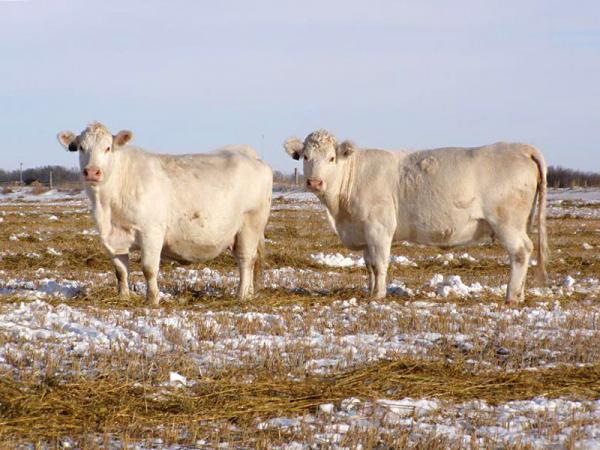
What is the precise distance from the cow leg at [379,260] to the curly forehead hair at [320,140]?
1.53m

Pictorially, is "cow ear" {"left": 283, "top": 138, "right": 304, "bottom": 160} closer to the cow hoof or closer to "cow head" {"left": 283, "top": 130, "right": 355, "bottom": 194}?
"cow head" {"left": 283, "top": 130, "right": 355, "bottom": 194}

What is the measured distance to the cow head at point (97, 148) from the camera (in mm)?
10148

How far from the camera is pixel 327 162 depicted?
11.8 m

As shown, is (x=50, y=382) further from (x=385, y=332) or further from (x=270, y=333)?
(x=385, y=332)

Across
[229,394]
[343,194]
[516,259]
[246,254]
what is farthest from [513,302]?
[229,394]

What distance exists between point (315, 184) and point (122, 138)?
102 inches

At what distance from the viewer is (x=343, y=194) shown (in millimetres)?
11867

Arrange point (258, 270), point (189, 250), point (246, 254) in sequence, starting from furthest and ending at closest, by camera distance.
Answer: point (258, 270) → point (246, 254) → point (189, 250)

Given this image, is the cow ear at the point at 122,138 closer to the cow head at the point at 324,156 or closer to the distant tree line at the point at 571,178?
the cow head at the point at 324,156

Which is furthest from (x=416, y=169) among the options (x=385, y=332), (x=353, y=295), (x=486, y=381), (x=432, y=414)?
(x=432, y=414)

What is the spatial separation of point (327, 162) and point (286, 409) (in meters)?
6.67

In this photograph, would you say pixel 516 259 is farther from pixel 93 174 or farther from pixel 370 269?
pixel 93 174

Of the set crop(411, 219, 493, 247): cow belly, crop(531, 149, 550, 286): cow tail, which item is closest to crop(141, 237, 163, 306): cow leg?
crop(411, 219, 493, 247): cow belly

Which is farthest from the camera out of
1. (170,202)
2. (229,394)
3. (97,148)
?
(170,202)
